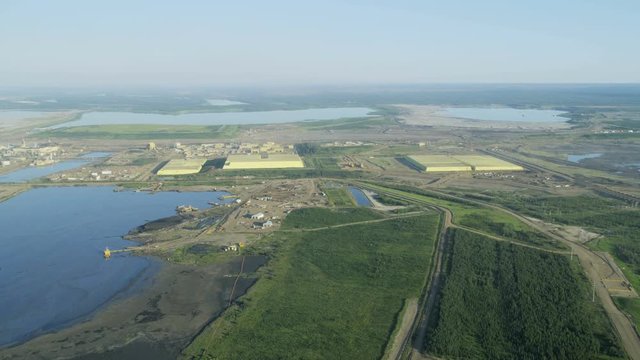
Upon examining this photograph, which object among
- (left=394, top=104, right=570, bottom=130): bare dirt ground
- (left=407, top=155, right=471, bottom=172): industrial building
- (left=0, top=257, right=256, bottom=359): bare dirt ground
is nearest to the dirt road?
(left=0, top=257, right=256, bottom=359): bare dirt ground

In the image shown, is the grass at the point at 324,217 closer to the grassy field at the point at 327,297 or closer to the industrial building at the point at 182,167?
the grassy field at the point at 327,297

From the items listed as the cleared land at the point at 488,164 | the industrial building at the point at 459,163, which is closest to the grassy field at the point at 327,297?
the industrial building at the point at 459,163

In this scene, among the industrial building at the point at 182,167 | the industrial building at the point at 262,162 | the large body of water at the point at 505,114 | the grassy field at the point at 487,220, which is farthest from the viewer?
the large body of water at the point at 505,114

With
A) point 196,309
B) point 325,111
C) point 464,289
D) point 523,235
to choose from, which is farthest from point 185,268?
point 325,111

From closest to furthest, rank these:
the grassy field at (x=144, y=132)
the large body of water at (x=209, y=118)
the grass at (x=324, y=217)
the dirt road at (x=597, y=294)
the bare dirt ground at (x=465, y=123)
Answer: the dirt road at (x=597, y=294) < the grass at (x=324, y=217) < the grassy field at (x=144, y=132) < the bare dirt ground at (x=465, y=123) < the large body of water at (x=209, y=118)

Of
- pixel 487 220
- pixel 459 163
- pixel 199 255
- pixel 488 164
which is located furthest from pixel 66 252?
pixel 488 164
